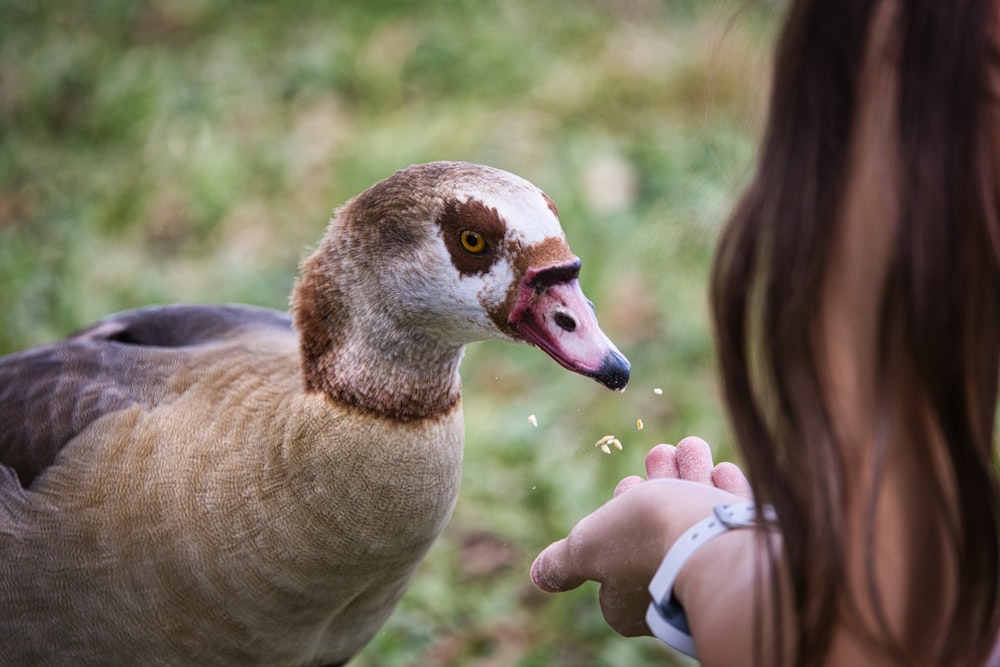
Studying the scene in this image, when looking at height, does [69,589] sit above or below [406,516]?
below

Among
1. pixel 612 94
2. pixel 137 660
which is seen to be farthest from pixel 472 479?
pixel 612 94

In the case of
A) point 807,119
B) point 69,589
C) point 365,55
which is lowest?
point 69,589

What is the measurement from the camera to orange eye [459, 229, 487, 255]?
1910 millimetres

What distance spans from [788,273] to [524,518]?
2.46 meters

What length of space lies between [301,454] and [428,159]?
2.83 m

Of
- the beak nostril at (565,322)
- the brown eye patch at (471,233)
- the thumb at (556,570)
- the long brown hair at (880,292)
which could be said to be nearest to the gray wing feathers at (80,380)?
the brown eye patch at (471,233)

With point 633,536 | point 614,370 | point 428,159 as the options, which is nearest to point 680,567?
point 633,536

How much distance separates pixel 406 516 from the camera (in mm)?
2062

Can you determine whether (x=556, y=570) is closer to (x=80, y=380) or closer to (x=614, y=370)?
(x=614, y=370)

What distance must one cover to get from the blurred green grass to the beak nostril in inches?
53.6

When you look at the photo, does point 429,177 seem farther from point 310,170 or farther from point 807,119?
point 310,170

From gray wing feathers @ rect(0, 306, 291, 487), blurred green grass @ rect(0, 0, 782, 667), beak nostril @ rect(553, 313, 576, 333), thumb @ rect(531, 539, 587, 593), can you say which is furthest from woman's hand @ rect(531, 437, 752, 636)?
blurred green grass @ rect(0, 0, 782, 667)

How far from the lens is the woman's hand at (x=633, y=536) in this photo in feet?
4.81

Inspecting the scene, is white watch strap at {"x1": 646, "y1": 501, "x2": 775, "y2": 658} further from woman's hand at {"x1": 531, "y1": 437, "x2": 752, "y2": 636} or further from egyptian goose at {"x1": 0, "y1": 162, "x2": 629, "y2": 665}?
egyptian goose at {"x1": 0, "y1": 162, "x2": 629, "y2": 665}
